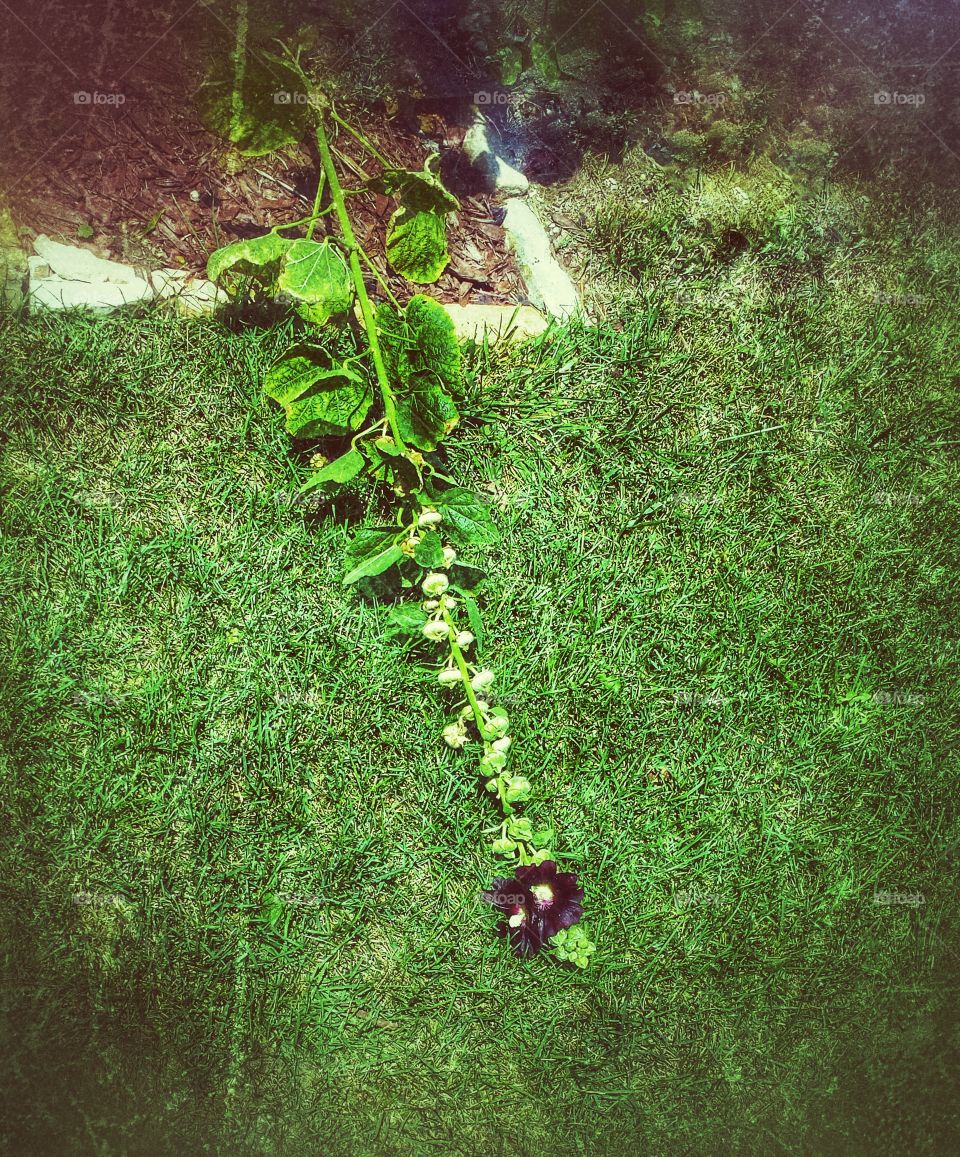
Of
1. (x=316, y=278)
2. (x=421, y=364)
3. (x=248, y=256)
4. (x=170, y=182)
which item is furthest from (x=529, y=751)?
(x=170, y=182)

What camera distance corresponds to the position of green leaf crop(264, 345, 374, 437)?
225cm

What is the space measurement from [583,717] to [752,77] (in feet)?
8.06

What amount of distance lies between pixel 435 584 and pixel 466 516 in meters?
0.25

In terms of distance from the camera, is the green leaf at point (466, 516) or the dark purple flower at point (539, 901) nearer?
the green leaf at point (466, 516)

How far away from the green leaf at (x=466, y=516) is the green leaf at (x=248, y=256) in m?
0.90

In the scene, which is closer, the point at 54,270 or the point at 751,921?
the point at 54,270

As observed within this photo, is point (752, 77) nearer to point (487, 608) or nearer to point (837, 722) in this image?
point (487, 608)

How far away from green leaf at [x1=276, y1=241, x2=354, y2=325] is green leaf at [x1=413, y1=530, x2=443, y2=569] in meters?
0.83

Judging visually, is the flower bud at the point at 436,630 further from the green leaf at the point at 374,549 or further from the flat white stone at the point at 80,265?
the flat white stone at the point at 80,265

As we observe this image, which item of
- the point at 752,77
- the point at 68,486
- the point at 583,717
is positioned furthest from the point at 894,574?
the point at 68,486

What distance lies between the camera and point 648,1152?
8.70ft

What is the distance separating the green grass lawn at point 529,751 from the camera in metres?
2.54

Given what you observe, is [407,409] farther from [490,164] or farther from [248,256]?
[490,164]

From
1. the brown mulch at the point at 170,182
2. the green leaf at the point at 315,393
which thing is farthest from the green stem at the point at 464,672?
the brown mulch at the point at 170,182
